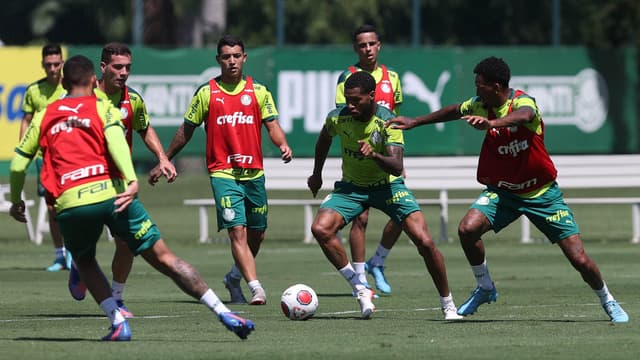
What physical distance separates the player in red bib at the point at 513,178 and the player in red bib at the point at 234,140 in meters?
2.25

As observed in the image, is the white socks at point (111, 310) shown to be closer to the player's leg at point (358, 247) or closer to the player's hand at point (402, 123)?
the player's hand at point (402, 123)

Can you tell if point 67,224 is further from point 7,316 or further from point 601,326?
point 601,326

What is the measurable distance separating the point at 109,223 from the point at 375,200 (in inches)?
124

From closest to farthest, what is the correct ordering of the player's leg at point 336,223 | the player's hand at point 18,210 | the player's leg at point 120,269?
the player's hand at point 18,210, the player's leg at point 336,223, the player's leg at point 120,269

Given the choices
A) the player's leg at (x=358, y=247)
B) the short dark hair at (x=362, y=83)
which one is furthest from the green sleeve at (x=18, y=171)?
the player's leg at (x=358, y=247)

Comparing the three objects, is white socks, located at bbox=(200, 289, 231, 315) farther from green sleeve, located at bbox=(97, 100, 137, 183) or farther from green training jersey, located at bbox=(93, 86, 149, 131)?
green training jersey, located at bbox=(93, 86, 149, 131)

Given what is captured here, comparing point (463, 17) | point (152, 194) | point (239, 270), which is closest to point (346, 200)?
point (239, 270)

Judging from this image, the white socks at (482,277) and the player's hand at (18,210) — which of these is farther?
the white socks at (482,277)

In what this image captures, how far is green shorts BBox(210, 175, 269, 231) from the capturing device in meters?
14.3

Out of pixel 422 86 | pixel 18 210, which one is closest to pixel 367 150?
pixel 18 210

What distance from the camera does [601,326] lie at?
12016 millimetres

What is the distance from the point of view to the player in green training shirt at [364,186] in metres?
12.8

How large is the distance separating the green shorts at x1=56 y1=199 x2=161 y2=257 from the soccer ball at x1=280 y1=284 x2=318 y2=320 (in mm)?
2140

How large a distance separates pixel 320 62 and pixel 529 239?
8.83 m
